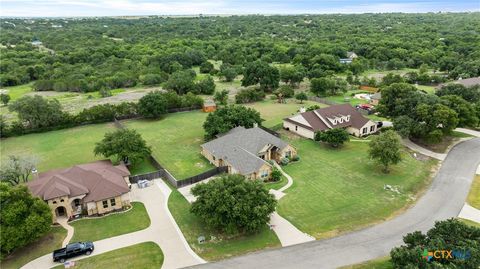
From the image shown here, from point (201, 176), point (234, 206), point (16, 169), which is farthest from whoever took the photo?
point (201, 176)

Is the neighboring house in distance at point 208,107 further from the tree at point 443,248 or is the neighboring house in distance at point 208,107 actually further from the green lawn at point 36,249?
the tree at point 443,248

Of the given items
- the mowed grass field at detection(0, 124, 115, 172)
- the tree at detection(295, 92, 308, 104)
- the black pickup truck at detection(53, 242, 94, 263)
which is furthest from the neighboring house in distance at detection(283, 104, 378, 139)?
the black pickup truck at detection(53, 242, 94, 263)

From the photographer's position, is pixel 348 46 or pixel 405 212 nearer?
pixel 405 212

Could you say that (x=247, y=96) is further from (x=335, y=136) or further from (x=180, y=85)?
(x=335, y=136)

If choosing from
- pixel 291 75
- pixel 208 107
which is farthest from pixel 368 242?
pixel 291 75

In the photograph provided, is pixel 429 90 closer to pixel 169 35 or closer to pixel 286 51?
pixel 286 51

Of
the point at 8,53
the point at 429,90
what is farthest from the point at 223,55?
the point at 8,53
